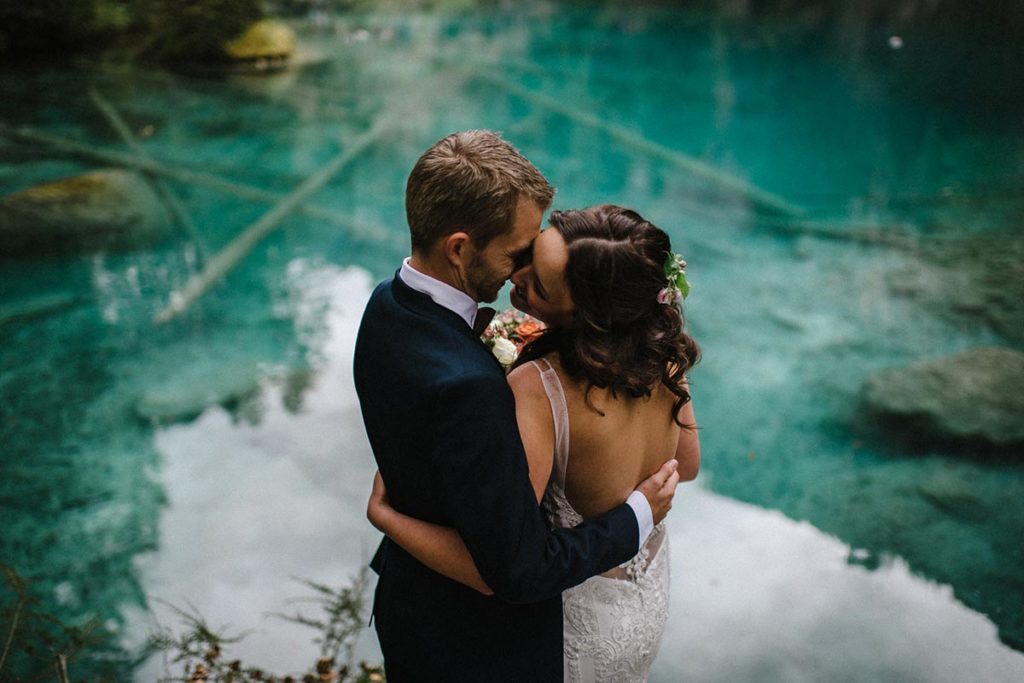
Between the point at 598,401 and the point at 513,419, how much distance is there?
0.31 meters

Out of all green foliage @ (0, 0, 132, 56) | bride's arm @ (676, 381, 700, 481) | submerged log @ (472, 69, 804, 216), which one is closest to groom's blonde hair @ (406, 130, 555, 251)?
bride's arm @ (676, 381, 700, 481)

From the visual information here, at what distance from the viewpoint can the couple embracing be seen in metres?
1.54

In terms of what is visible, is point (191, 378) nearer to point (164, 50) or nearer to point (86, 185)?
point (86, 185)

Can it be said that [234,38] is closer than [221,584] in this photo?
No

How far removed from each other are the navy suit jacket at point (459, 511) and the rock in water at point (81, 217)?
6.85 meters

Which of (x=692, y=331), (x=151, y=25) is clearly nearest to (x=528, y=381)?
(x=692, y=331)

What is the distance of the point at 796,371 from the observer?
612cm

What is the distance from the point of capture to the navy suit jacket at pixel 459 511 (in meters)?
1.51

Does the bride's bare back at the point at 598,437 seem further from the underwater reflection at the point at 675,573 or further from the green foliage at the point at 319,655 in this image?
the underwater reflection at the point at 675,573

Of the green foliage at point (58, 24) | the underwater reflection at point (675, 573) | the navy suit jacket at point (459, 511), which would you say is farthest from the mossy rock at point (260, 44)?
the navy suit jacket at point (459, 511)

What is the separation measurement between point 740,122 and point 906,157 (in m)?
2.39

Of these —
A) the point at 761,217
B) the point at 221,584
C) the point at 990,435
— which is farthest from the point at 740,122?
the point at 221,584

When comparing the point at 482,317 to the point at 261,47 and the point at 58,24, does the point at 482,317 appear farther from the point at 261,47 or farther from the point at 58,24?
the point at 58,24

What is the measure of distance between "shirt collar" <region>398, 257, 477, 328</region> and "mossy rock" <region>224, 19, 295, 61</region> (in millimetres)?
13613
